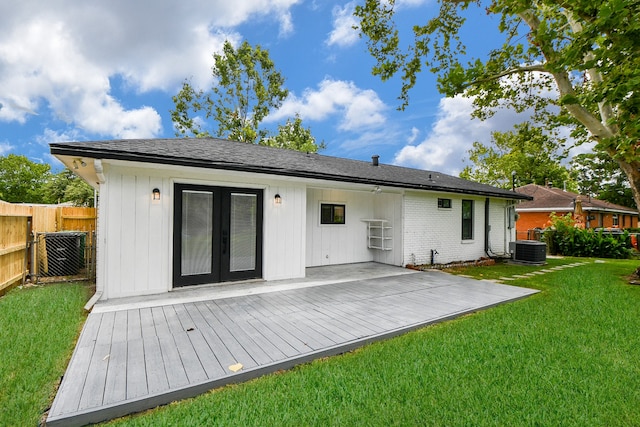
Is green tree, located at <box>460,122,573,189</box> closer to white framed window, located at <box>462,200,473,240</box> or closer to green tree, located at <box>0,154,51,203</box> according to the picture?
white framed window, located at <box>462,200,473,240</box>

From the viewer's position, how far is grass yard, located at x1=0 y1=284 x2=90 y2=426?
227 cm

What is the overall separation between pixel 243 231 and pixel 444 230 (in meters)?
6.93

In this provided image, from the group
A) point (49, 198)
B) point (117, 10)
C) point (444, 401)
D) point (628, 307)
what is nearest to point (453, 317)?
point (444, 401)

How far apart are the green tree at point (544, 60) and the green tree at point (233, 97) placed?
13.5 m

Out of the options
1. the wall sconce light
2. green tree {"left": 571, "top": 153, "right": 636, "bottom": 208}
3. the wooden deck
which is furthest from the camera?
green tree {"left": 571, "top": 153, "right": 636, "bottom": 208}

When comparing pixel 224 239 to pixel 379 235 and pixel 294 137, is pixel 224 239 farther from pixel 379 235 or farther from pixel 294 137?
pixel 294 137

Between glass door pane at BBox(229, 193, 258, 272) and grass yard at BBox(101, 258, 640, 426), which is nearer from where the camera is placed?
grass yard at BBox(101, 258, 640, 426)

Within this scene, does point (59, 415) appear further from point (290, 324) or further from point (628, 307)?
point (628, 307)

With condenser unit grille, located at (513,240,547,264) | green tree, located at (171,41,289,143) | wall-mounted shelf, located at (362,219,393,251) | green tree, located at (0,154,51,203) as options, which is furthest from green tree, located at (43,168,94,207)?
condenser unit grille, located at (513,240,547,264)

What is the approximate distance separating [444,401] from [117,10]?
642 inches

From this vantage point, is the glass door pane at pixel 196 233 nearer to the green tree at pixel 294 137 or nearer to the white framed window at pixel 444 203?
the white framed window at pixel 444 203

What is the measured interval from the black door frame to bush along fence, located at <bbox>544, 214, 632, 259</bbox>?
14.9 meters

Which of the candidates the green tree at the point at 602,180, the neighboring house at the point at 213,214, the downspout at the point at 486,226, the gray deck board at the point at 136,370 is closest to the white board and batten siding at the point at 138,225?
the neighboring house at the point at 213,214

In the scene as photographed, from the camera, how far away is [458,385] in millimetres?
2625
